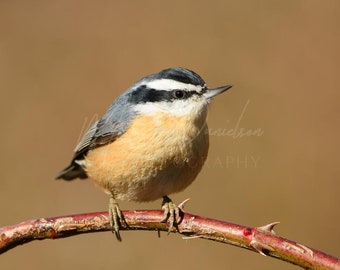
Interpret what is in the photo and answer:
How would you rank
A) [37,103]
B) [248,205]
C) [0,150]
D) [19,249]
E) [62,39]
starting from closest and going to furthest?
[19,249], [248,205], [0,150], [37,103], [62,39]

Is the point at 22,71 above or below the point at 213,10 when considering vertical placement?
below

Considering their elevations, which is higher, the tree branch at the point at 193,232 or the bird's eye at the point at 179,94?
the bird's eye at the point at 179,94

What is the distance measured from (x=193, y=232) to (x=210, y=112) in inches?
171

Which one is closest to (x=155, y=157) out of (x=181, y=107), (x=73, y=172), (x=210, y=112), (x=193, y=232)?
(x=181, y=107)

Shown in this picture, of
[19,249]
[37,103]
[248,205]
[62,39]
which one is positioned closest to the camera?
[19,249]

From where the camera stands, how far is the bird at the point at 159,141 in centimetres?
347

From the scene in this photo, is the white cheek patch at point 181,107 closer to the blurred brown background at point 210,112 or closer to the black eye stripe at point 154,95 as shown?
the black eye stripe at point 154,95

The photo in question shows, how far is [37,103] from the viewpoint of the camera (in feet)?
25.1

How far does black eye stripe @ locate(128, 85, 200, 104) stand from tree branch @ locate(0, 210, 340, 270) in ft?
3.90

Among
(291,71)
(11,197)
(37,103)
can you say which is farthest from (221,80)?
(11,197)

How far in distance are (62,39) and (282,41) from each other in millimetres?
3057

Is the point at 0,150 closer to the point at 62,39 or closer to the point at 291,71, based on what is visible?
the point at 62,39

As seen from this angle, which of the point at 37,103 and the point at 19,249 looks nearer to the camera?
the point at 19,249

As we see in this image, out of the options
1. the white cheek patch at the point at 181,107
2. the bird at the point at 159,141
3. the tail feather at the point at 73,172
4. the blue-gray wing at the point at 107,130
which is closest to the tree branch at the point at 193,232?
the bird at the point at 159,141
